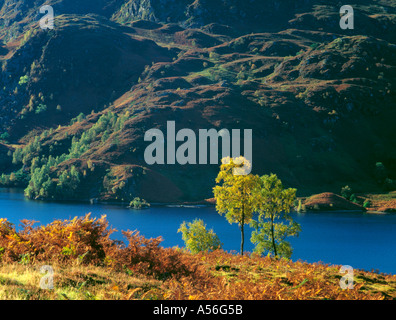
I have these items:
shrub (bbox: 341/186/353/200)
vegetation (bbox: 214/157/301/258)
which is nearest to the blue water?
shrub (bbox: 341/186/353/200)

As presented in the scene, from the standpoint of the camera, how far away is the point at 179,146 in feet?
579

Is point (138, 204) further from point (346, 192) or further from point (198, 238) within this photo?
point (198, 238)

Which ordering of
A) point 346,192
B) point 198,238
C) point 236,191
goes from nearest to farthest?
point 236,191
point 198,238
point 346,192

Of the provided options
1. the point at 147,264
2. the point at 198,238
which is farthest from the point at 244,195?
the point at 147,264

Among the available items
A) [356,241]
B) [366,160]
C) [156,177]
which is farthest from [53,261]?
[366,160]

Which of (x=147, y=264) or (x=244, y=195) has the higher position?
(x=244, y=195)

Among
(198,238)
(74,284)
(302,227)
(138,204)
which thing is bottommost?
(302,227)

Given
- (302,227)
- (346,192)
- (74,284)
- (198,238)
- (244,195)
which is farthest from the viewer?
(346,192)

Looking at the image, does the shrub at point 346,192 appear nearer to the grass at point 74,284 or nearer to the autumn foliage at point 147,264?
the autumn foliage at point 147,264

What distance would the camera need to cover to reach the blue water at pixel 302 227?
84438 millimetres

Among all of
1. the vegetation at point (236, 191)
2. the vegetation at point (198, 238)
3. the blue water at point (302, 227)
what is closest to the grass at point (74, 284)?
the vegetation at point (236, 191)

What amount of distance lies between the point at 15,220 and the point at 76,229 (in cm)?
9830

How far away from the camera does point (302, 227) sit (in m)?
115
